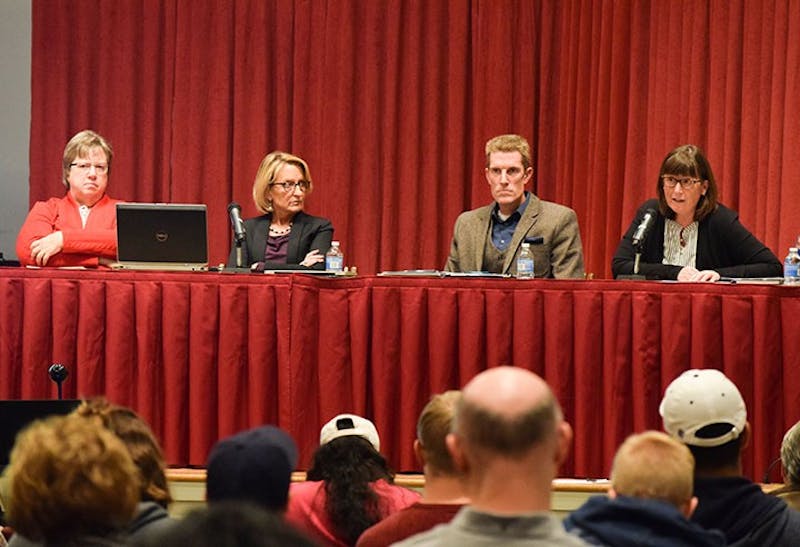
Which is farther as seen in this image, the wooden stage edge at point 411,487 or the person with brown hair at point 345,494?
the wooden stage edge at point 411,487

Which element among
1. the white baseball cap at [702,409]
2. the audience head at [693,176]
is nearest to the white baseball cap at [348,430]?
the white baseball cap at [702,409]

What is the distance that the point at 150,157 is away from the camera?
7.84m

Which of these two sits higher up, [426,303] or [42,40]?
[42,40]

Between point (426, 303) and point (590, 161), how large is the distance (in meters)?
2.65

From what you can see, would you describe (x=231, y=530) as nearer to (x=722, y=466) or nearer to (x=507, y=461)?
(x=507, y=461)

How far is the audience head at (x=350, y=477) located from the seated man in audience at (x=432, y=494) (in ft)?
1.54

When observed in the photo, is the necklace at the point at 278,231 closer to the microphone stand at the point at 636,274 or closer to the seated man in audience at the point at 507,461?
the microphone stand at the point at 636,274

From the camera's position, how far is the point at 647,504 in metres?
2.18

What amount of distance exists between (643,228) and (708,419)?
2.63 meters

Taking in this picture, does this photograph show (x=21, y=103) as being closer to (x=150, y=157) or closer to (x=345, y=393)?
(x=150, y=157)

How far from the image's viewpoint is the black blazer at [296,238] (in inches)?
234

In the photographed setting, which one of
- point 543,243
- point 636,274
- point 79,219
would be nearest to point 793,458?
point 636,274

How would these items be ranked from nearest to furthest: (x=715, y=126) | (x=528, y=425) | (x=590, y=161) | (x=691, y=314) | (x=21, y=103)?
(x=528, y=425), (x=691, y=314), (x=715, y=126), (x=590, y=161), (x=21, y=103)

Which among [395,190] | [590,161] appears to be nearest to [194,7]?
[395,190]
